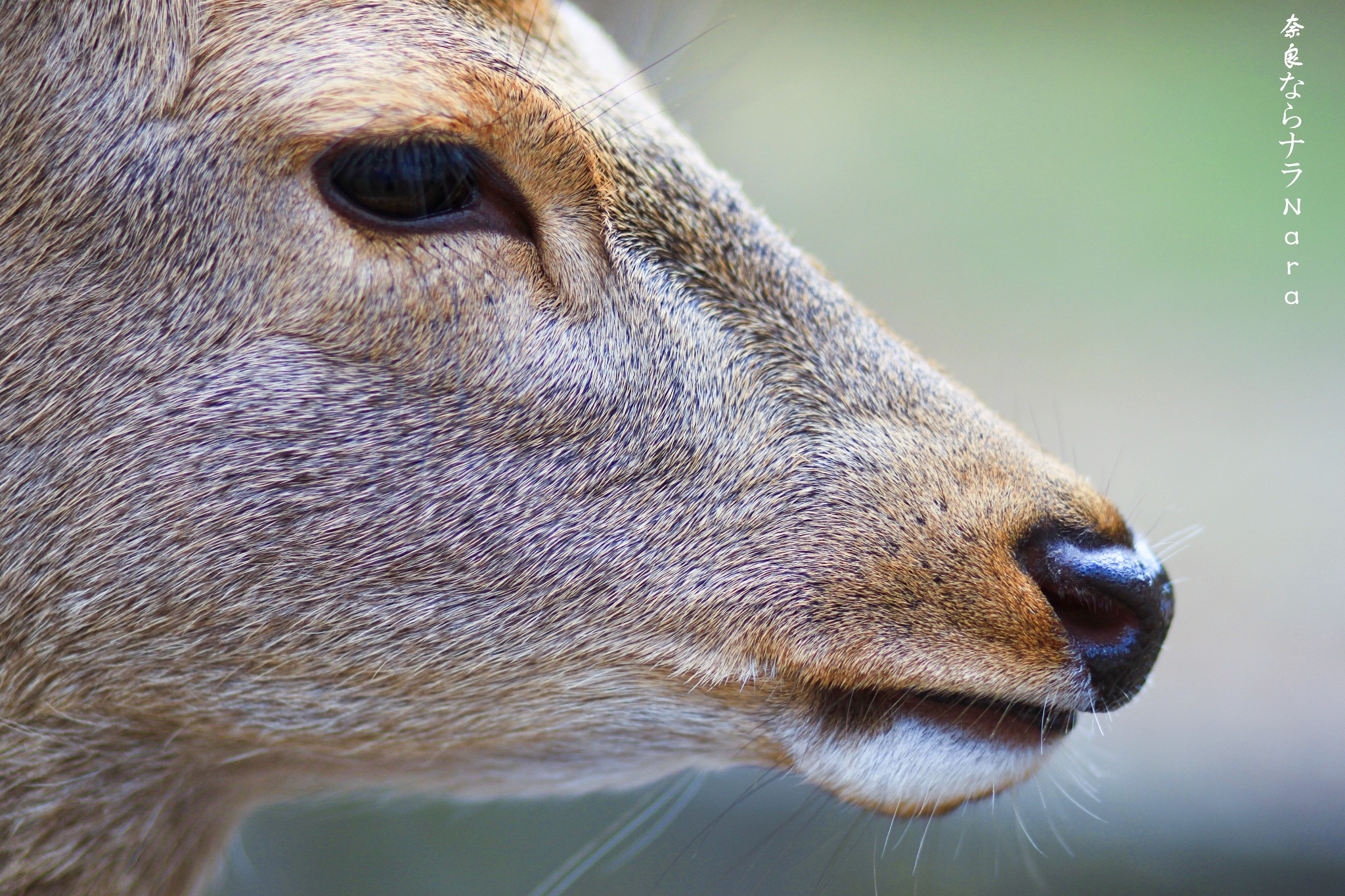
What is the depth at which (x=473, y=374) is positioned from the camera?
1.34 m

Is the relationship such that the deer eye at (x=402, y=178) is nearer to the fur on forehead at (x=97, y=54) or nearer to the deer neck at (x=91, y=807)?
the fur on forehead at (x=97, y=54)

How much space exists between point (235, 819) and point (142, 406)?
2.75 ft

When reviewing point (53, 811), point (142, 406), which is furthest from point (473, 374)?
point (53, 811)

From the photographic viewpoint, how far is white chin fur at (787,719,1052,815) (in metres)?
1.42

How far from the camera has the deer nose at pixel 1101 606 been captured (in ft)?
4.66

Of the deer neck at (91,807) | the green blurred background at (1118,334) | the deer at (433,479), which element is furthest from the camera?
the green blurred background at (1118,334)

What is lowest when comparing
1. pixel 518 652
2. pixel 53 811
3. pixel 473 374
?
pixel 53 811

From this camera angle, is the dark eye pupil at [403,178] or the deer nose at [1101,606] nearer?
the dark eye pupil at [403,178]

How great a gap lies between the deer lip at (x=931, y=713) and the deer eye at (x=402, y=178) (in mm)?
809

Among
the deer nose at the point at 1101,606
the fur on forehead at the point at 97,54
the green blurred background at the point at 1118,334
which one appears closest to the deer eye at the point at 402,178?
the fur on forehead at the point at 97,54

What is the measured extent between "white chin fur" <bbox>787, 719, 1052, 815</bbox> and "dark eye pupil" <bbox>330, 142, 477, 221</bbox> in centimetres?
85

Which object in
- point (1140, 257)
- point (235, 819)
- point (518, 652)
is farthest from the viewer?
point (1140, 257)

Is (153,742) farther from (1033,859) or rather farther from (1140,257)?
(1140,257)

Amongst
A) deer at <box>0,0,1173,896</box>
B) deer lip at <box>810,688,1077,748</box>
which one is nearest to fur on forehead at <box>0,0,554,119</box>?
deer at <box>0,0,1173,896</box>
